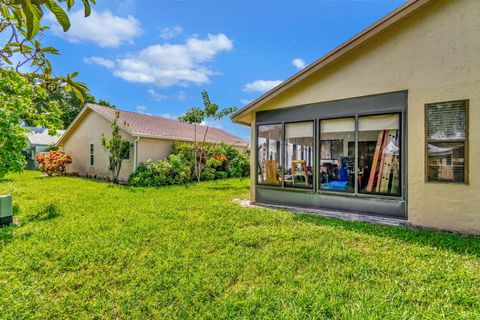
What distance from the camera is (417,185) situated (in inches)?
223

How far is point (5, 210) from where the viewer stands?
237 inches

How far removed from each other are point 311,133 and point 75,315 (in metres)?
6.50

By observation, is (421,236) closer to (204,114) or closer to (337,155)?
(337,155)

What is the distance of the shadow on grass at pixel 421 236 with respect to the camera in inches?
172

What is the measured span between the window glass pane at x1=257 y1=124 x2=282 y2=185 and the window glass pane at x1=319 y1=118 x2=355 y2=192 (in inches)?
54.7

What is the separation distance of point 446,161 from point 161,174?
1122 centimetres

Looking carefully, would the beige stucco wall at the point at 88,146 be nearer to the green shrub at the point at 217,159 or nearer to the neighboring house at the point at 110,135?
the neighboring house at the point at 110,135

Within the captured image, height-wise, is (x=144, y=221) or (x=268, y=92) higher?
(x=268, y=92)

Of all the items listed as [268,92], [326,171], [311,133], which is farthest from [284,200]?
[268,92]

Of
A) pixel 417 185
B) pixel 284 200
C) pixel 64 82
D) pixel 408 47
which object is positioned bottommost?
pixel 284 200

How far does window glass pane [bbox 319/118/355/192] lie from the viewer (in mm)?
6730

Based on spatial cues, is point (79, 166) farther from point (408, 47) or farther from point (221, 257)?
point (408, 47)

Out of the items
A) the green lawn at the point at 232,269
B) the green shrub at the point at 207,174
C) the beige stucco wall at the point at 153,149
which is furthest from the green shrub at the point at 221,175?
the green lawn at the point at 232,269

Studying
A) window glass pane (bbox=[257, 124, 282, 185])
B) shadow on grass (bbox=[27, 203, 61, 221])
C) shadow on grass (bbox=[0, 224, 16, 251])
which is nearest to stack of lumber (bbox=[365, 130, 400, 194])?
window glass pane (bbox=[257, 124, 282, 185])
